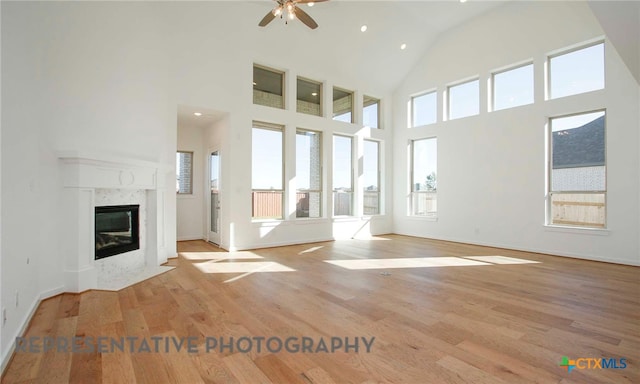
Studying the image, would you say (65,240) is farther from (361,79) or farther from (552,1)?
→ (552,1)

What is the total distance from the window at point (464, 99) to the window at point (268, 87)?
12.9 feet

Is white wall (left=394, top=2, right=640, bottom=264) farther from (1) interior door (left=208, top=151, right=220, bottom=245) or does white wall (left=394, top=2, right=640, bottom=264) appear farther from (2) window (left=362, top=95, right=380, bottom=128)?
(1) interior door (left=208, top=151, right=220, bottom=245)

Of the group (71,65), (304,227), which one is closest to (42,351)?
(71,65)

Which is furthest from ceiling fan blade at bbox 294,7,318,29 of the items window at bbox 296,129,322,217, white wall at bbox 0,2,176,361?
window at bbox 296,129,322,217

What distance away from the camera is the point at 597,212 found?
5.24 m

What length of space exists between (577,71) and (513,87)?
1.01 m

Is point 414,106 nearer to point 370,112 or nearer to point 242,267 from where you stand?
point 370,112

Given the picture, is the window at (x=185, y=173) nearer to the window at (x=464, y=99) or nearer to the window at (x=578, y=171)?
the window at (x=464, y=99)

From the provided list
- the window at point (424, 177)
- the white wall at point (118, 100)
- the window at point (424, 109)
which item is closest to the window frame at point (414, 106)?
the window at point (424, 109)

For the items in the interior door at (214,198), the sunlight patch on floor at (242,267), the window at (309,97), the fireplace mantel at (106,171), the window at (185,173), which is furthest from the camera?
the window at (185,173)

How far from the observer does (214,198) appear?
6848mm

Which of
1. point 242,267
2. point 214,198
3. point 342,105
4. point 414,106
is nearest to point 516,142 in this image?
point 414,106

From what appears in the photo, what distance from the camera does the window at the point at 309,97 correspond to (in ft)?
22.9

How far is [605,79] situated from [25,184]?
25.5ft
